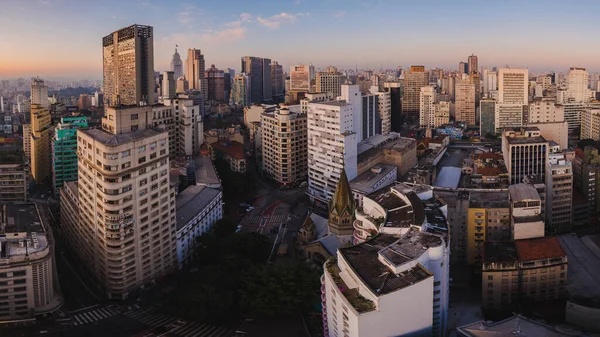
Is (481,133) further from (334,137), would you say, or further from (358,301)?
(358,301)

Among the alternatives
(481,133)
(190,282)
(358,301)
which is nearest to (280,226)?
(190,282)

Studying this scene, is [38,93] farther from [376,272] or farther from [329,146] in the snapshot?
[376,272]

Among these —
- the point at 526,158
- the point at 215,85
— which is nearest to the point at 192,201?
the point at 526,158

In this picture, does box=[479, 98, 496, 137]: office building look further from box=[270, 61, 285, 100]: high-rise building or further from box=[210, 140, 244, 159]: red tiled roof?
box=[270, 61, 285, 100]: high-rise building

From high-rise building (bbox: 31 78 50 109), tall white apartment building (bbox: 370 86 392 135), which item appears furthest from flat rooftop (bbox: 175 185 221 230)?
high-rise building (bbox: 31 78 50 109)

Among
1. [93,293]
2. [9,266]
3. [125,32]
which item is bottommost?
[93,293]

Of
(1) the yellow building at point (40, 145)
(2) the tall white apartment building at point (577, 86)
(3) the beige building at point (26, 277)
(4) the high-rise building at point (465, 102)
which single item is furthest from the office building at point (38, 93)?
(2) the tall white apartment building at point (577, 86)
